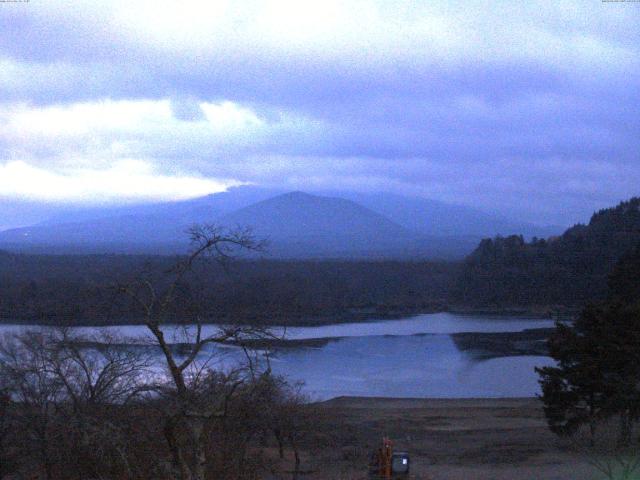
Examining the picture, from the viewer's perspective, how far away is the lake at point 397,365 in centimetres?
3008

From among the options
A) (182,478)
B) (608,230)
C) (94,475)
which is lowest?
(94,475)

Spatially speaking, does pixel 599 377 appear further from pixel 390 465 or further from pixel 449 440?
pixel 449 440

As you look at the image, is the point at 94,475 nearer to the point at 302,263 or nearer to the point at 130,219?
the point at 302,263

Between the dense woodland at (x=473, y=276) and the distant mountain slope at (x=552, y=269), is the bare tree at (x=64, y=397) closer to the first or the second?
the dense woodland at (x=473, y=276)

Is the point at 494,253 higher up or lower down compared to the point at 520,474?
higher up

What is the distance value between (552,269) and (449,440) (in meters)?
41.2

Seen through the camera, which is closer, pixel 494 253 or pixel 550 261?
pixel 550 261

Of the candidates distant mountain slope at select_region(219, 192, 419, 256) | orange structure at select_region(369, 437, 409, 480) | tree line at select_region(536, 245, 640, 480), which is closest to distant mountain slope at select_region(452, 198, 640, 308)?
tree line at select_region(536, 245, 640, 480)

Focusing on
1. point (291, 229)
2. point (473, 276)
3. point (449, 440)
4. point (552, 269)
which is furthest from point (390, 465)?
point (291, 229)

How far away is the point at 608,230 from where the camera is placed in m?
63.1

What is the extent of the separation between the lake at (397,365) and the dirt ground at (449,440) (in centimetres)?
215

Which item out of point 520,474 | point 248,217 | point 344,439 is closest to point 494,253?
point 344,439

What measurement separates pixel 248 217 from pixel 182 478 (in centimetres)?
14262

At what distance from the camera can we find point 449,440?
2139cm
